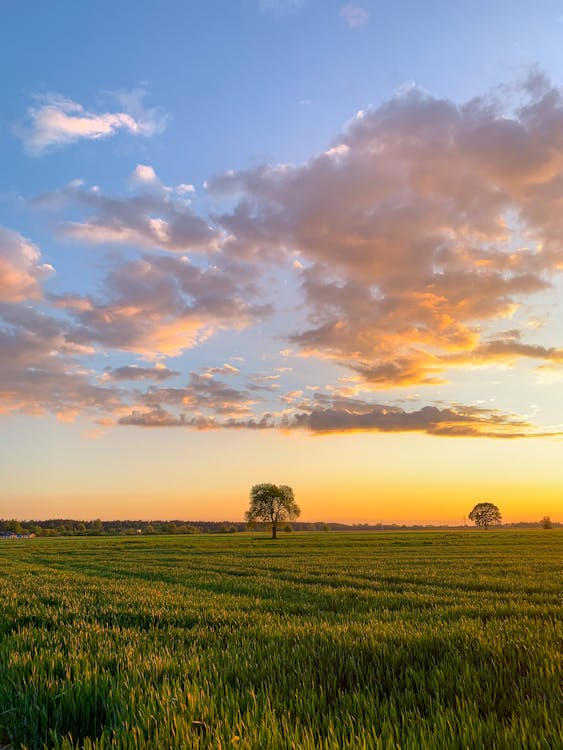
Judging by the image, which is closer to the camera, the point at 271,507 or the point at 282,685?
the point at 282,685

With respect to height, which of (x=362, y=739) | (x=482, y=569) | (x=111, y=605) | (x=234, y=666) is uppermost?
(x=362, y=739)

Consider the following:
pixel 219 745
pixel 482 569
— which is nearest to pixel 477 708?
pixel 219 745

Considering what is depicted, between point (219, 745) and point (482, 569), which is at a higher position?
point (219, 745)

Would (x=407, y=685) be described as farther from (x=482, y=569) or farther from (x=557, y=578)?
(x=482, y=569)

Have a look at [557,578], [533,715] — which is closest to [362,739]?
[533,715]

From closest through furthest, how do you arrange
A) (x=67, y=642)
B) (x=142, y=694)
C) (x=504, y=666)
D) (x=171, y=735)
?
(x=171, y=735), (x=142, y=694), (x=504, y=666), (x=67, y=642)

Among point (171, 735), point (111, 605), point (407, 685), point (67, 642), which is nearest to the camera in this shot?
point (171, 735)

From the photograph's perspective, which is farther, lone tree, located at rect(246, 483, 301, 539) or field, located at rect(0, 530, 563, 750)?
lone tree, located at rect(246, 483, 301, 539)

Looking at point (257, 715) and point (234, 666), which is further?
point (234, 666)

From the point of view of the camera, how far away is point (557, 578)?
2159 centimetres

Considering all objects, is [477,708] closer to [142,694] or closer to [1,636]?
[142,694]

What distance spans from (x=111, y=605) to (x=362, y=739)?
1044cm

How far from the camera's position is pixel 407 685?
5035mm

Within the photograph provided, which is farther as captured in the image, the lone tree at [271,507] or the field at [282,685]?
the lone tree at [271,507]
